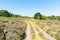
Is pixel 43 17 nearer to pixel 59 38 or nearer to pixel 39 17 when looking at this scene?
pixel 39 17

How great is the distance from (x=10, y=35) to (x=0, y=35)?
1.71 metres

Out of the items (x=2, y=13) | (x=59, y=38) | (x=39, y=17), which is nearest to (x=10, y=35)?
(x=59, y=38)

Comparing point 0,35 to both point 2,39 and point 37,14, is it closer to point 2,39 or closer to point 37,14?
point 2,39

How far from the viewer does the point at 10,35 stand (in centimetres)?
1631

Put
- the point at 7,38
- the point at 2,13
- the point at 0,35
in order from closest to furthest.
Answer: the point at 0,35
the point at 7,38
the point at 2,13

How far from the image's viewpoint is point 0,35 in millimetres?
14781

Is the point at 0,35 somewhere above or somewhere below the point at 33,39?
above

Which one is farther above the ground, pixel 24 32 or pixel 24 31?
pixel 24 32

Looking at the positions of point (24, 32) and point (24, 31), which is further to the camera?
point (24, 31)

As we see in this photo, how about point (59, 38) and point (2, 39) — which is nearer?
point (2, 39)

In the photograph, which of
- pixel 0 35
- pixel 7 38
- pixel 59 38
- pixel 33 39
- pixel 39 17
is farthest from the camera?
pixel 39 17

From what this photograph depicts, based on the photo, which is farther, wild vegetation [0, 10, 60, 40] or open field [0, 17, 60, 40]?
wild vegetation [0, 10, 60, 40]

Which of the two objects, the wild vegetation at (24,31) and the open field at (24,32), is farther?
the wild vegetation at (24,31)

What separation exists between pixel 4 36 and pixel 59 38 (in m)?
8.54
